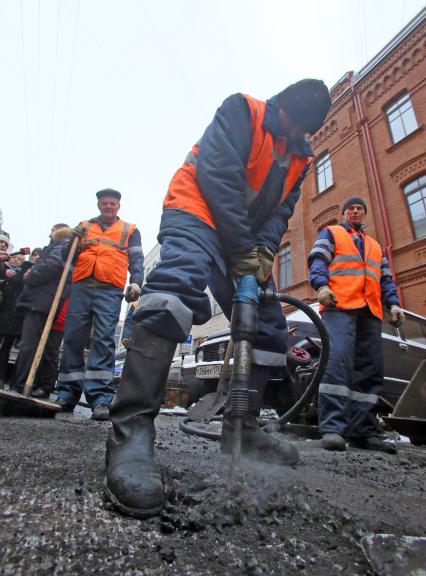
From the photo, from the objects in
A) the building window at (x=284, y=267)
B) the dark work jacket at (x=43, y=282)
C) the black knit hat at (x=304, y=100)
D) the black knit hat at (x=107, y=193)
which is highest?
the building window at (x=284, y=267)

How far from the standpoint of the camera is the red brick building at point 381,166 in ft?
32.8

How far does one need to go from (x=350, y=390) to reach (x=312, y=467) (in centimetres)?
127

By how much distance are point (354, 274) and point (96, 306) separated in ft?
7.47

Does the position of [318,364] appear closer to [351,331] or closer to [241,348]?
[351,331]

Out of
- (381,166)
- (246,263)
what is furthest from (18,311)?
(381,166)

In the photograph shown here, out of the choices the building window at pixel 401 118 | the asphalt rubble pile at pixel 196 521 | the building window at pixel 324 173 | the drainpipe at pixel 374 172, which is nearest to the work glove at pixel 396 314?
the asphalt rubble pile at pixel 196 521

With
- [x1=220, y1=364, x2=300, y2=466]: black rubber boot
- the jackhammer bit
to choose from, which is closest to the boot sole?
the jackhammer bit

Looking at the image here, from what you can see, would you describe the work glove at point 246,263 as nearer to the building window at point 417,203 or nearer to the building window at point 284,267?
the building window at point 417,203

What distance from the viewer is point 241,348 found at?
135 centimetres

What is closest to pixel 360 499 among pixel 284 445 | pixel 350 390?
pixel 284 445

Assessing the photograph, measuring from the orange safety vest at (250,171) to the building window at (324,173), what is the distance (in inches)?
498

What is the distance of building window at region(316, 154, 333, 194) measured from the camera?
13375mm

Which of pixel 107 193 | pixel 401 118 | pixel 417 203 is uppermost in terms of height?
pixel 401 118

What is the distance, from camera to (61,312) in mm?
4004
